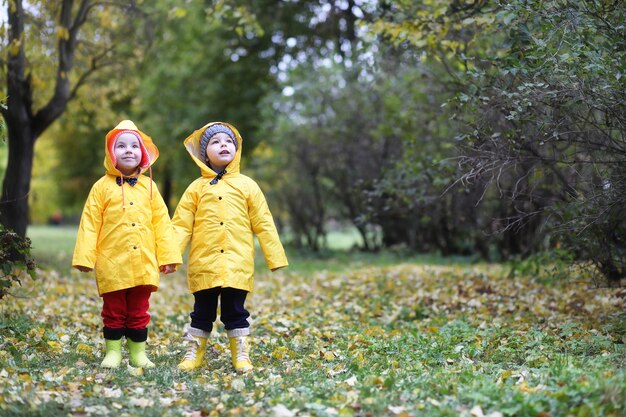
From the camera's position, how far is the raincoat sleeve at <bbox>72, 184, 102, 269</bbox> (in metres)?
4.83

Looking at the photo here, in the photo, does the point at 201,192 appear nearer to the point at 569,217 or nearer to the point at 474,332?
the point at 474,332

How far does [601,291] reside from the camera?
25.9 feet

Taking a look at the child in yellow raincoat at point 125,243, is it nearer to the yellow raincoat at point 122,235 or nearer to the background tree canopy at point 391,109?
the yellow raincoat at point 122,235

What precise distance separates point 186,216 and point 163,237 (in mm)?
250

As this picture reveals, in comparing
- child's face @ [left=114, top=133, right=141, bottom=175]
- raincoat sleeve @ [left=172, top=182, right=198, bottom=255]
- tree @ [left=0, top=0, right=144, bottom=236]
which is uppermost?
tree @ [left=0, top=0, right=144, bottom=236]

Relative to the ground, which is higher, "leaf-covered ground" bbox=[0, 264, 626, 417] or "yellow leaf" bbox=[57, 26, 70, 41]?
"yellow leaf" bbox=[57, 26, 70, 41]

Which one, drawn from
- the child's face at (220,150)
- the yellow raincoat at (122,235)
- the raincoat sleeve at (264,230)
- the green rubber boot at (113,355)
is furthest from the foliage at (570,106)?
the green rubber boot at (113,355)

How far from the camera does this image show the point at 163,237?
5.13 metres

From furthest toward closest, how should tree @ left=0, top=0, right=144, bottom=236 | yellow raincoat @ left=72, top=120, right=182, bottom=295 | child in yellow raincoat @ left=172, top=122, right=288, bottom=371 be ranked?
tree @ left=0, top=0, right=144, bottom=236 < child in yellow raincoat @ left=172, top=122, right=288, bottom=371 < yellow raincoat @ left=72, top=120, right=182, bottom=295

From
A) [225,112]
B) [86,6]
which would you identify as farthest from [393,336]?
[225,112]

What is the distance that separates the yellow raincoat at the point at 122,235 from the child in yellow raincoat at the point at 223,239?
0.17 meters

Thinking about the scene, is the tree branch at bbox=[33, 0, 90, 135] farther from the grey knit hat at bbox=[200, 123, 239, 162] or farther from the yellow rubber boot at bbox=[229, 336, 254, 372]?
the yellow rubber boot at bbox=[229, 336, 254, 372]

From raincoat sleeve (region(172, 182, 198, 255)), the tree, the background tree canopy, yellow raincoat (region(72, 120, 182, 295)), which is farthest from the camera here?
the tree

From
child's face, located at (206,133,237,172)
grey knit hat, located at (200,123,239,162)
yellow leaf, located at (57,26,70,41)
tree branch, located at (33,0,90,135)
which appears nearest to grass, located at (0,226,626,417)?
child's face, located at (206,133,237,172)
